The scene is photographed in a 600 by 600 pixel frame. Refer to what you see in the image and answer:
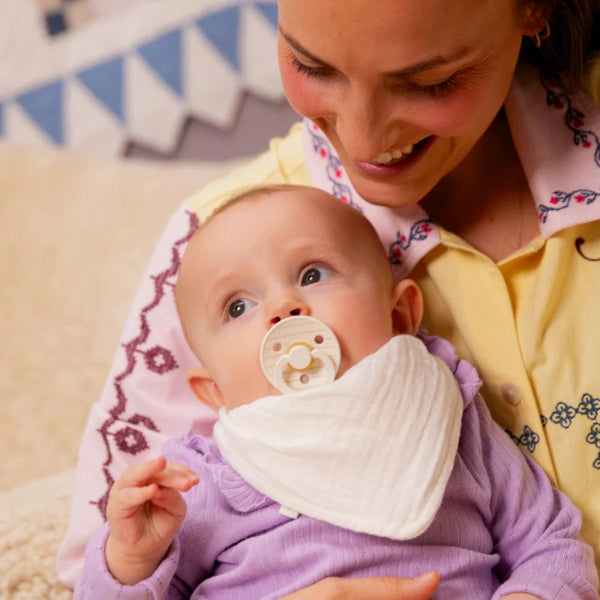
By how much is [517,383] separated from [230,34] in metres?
1.86

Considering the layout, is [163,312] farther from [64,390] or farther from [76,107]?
[76,107]

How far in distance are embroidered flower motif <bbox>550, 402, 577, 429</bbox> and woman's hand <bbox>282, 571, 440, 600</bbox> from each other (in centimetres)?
32

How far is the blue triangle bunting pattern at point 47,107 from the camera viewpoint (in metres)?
2.91

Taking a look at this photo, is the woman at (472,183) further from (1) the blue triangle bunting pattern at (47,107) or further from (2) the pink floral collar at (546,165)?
(1) the blue triangle bunting pattern at (47,107)

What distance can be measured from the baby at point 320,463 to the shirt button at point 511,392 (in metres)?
0.05

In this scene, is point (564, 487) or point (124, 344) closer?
point (564, 487)

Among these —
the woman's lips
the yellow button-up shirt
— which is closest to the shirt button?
the yellow button-up shirt

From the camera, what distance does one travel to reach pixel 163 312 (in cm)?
152

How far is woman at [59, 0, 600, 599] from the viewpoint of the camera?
43.8 inches

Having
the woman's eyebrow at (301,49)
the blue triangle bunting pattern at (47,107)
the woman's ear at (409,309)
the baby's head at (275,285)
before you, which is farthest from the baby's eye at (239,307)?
the blue triangle bunting pattern at (47,107)

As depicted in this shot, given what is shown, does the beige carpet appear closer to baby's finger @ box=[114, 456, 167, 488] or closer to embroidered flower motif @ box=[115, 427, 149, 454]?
embroidered flower motif @ box=[115, 427, 149, 454]

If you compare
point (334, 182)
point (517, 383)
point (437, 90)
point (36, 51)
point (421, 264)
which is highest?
point (36, 51)

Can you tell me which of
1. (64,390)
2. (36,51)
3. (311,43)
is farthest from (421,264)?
(36,51)

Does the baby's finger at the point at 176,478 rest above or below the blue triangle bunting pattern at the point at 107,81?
below
